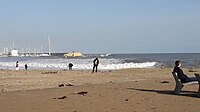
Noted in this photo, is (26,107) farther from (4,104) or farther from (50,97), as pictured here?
(50,97)

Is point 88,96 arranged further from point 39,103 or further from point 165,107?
point 165,107

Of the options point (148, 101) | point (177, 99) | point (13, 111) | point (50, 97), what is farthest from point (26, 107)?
point (177, 99)

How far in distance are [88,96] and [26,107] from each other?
2.83 m

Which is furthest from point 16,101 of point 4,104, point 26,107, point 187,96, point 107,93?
point 187,96

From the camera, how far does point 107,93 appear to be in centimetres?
1402

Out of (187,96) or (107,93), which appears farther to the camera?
(107,93)

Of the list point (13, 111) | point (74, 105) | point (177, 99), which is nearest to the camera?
point (13, 111)

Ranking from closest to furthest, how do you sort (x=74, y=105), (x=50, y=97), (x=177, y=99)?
(x=74, y=105)
(x=177, y=99)
(x=50, y=97)

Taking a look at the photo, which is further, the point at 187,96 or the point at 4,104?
the point at 187,96

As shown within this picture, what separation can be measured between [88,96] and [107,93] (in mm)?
968

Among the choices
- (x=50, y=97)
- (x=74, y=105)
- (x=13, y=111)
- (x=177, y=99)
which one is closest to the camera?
(x=13, y=111)

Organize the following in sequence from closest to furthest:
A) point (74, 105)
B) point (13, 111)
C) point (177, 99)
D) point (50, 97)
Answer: point (13, 111), point (74, 105), point (177, 99), point (50, 97)

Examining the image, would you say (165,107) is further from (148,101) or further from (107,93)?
(107,93)

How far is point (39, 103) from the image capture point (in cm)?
1176
